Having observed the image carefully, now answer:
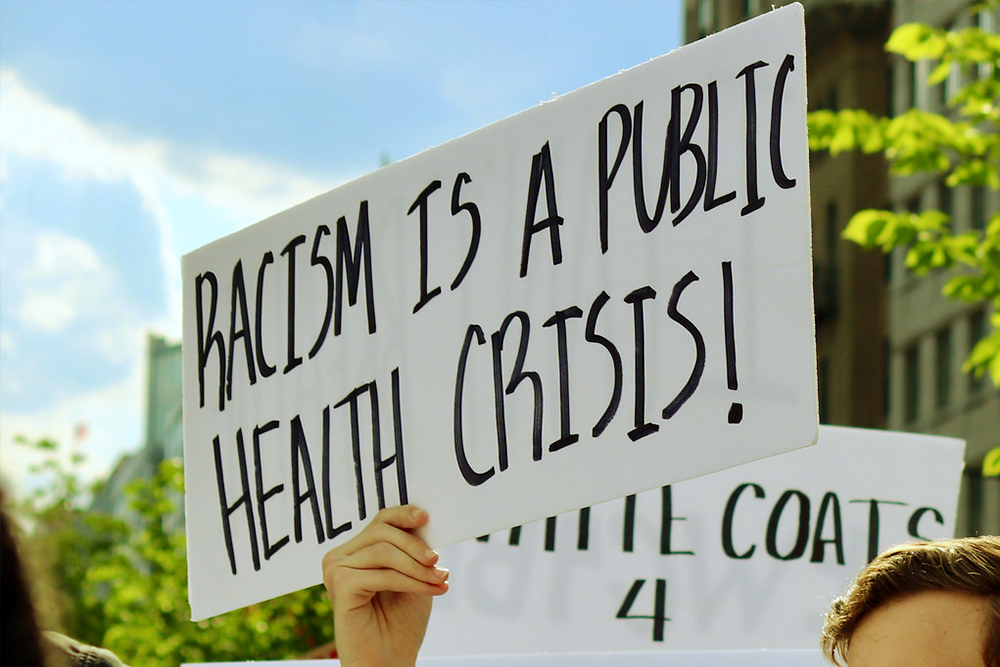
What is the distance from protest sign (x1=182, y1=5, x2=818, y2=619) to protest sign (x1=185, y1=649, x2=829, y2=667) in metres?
0.37

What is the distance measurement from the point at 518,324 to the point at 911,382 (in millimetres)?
17525

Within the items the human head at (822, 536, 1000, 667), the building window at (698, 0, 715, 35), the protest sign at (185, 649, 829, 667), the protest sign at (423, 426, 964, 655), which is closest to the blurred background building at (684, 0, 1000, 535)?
the building window at (698, 0, 715, 35)

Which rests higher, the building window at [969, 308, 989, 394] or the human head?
the building window at [969, 308, 989, 394]

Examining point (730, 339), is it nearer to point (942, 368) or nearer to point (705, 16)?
point (705, 16)

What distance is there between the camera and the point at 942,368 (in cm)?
1791

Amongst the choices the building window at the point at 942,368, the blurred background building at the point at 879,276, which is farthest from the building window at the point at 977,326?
the building window at the point at 942,368

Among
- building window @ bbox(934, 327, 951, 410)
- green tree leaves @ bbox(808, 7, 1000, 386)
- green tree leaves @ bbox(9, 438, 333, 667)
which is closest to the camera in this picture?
green tree leaves @ bbox(808, 7, 1000, 386)

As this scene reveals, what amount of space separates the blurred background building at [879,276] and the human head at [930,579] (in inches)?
614

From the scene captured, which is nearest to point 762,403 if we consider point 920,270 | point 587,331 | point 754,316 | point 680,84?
point 754,316

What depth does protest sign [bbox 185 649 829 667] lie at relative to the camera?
202cm

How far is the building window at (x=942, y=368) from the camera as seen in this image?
17.7m

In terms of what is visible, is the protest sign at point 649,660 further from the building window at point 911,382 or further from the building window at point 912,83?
the building window at point 911,382

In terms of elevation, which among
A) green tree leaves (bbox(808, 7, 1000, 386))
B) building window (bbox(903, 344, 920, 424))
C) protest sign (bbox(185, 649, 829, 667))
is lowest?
protest sign (bbox(185, 649, 829, 667))

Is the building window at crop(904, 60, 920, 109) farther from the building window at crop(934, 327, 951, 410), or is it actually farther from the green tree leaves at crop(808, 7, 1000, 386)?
the green tree leaves at crop(808, 7, 1000, 386)
